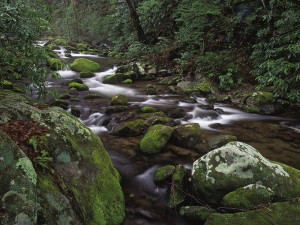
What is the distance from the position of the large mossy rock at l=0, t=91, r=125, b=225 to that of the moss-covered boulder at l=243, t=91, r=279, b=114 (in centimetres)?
708

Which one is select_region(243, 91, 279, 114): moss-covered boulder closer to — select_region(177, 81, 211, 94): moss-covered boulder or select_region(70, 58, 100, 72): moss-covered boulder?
select_region(177, 81, 211, 94): moss-covered boulder

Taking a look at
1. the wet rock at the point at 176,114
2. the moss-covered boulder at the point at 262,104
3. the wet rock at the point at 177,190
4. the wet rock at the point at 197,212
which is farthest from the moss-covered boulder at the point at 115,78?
the wet rock at the point at 197,212

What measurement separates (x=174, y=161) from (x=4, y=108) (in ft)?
11.2

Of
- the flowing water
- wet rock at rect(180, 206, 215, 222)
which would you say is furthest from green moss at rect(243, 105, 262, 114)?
wet rock at rect(180, 206, 215, 222)

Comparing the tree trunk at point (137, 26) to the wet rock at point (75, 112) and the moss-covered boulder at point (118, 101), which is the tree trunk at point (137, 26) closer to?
the moss-covered boulder at point (118, 101)

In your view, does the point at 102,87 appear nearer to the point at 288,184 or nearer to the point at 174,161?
the point at 174,161

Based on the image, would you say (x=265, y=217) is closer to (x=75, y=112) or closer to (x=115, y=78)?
(x=75, y=112)

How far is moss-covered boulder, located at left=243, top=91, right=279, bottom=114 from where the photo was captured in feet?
25.8

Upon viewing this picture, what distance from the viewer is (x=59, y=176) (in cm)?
228

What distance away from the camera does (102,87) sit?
11.7 meters

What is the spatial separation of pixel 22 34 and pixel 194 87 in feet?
28.2

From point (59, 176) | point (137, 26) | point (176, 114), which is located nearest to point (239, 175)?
point (59, 176)

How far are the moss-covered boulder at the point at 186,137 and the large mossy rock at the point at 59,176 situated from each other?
2.38 m

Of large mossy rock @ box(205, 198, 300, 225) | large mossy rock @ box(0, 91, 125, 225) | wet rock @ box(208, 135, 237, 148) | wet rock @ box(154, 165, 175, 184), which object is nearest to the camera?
large mossy rock @ box(0, 91, 125, 225)
